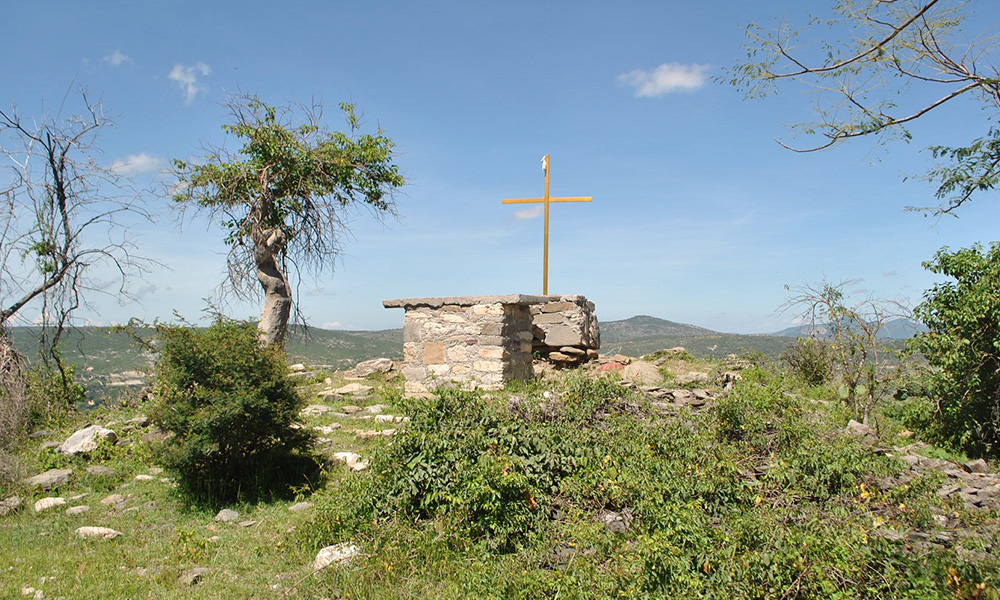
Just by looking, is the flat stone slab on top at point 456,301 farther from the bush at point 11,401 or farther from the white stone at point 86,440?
the bush at point 11,401

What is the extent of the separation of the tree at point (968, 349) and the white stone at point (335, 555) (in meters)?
6.12

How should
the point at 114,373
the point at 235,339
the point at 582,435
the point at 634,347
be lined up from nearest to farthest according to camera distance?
the point at 582,435
the point at 235,339
the point at 114,373
the point at 634,347

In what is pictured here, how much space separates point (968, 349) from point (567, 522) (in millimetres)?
4943

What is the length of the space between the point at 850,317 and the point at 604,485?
4.96m

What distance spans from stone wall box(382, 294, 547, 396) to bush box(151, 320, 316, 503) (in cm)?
287

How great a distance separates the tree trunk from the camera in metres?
10.3

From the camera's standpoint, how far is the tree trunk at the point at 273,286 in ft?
33.8

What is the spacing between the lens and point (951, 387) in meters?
6.25

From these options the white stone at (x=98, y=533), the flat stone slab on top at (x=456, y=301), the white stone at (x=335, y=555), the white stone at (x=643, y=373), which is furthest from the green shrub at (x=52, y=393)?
the white stone at (x=643, y=373)

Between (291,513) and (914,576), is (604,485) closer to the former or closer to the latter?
(914,576)

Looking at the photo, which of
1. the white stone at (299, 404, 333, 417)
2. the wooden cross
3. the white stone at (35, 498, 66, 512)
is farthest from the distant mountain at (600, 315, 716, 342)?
the white stone at (35, 498, 66, 512)

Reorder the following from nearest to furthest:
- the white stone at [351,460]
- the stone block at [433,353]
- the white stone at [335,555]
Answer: the white stone at [335,555] < the white stone at [351,460] < the stone block at [433,353]

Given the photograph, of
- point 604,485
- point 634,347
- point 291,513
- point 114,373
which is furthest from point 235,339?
point 634,347

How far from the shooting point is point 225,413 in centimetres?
511
